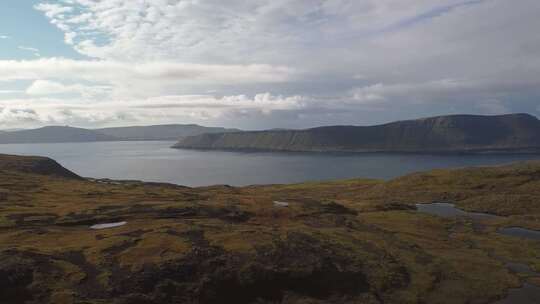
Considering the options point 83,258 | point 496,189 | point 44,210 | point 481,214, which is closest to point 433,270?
point 83,258

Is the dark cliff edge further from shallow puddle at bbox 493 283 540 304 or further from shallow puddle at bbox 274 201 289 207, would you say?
shallow puddle at bbox 493 283 540 304

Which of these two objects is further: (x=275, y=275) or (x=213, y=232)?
(x=213, y=232)

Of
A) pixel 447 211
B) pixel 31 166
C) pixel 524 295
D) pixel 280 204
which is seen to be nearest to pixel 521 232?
pixel 447 211

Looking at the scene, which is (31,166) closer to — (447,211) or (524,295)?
(447,211)

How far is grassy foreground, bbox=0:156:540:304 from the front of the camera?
177 ft

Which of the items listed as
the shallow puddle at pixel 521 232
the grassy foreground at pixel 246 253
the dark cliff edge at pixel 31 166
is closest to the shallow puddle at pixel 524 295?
the grassy foreground at pixel 246 253

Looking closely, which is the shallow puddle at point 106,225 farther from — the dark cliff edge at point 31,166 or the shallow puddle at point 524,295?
the dark cliff edge at point 31,166

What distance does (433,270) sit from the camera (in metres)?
66.2

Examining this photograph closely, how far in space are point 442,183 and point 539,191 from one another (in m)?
33.2

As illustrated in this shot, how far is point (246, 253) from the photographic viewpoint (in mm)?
65312

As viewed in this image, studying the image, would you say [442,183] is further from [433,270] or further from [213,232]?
[213,232]

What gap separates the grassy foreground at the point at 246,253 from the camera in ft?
177

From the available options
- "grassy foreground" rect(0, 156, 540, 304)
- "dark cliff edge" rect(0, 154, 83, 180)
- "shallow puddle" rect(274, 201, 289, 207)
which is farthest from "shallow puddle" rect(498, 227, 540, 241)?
"dark cliff edge" rect(0, 154, 83, 180)

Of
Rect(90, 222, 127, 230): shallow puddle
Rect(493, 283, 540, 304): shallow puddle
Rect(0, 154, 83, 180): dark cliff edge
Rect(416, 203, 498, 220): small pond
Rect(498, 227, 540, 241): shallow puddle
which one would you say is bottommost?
Rect(493, 283, 540, 304): shallow puddle
